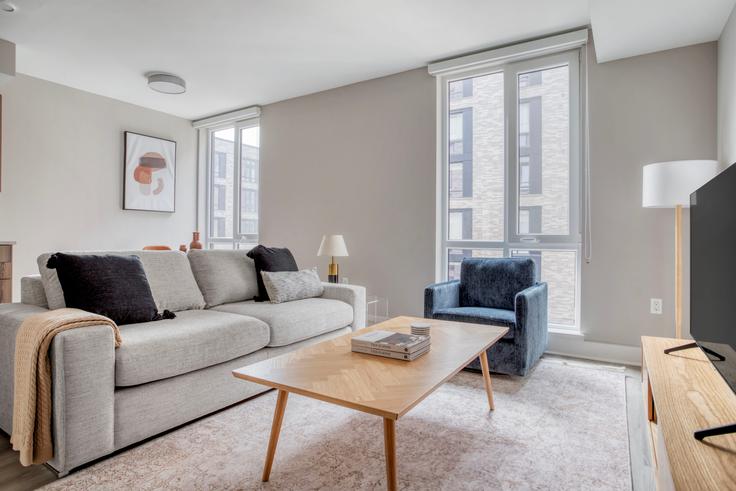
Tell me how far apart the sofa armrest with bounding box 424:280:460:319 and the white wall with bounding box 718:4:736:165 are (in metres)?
1.86

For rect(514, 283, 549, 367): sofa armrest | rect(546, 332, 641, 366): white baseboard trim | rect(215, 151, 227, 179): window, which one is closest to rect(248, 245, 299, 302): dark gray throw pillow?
rect(514, 283, 549, 367): sofa armrest

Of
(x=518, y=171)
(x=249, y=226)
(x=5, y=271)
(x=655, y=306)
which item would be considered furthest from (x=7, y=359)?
(x=655, y=306)

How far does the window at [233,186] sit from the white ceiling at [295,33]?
110cm

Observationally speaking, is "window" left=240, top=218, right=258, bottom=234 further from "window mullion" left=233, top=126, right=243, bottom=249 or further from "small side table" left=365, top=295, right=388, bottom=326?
"small side table" left=365, top=295, right=388, bottom=326

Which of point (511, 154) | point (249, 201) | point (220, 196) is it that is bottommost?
point (249, 201)

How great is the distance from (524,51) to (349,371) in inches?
121

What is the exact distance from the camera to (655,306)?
9.80 ft

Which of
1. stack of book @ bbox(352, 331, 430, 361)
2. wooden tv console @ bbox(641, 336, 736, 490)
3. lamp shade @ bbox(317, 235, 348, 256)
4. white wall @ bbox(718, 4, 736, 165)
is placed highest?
white wall @ bbox(718, 4, 736, 165)

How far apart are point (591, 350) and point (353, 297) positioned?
187 cm

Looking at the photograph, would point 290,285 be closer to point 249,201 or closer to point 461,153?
point 461,153

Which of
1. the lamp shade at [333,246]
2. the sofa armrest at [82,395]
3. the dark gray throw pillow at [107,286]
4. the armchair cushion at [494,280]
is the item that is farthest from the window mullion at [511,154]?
the sofa armrest at [82,395]

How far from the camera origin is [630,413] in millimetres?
2197

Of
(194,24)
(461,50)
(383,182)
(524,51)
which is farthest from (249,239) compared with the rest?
(524,51)

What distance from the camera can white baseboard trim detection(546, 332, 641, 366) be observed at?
3.03 metres
